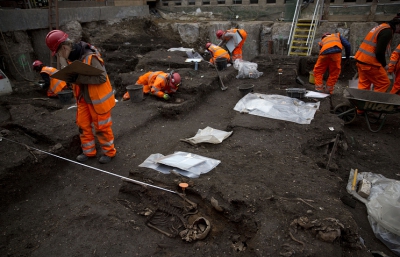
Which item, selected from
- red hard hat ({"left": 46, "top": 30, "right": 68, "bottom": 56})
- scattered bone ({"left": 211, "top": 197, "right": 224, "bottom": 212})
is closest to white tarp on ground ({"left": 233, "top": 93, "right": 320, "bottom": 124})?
scattered bone ({"left": 211, "top": 197, "right": 224, "bottom": 212})

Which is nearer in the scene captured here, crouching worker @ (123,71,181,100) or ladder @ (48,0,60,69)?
crouching worker @ (123,71,181,100)

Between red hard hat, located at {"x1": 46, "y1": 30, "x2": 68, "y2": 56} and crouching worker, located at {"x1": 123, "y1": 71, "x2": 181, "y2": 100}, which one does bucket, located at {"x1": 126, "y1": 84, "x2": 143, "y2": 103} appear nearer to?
crouching worker, located at {"x1": 123, "y1": 71, "x2": 181, "y2": 100}

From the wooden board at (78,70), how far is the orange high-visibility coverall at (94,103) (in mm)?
97

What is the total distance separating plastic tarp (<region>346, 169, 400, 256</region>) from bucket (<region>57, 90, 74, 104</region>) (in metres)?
7.31

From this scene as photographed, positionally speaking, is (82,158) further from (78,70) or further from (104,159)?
(78,70)

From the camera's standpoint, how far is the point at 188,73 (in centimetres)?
763

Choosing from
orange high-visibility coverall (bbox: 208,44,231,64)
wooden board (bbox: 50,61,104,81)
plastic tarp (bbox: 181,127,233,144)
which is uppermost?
wooden board (bbox: 50,61,104,81)

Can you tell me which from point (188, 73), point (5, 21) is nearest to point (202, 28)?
point (188, 73)

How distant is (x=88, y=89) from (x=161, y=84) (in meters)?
2.77

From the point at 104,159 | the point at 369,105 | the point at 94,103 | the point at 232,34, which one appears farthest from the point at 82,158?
the point at 232,34

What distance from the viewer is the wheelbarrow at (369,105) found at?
16.2ft

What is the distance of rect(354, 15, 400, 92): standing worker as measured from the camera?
17.2 feet

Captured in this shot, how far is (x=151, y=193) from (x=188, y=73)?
16.6ft

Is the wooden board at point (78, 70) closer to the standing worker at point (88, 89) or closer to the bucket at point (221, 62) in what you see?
the standing worker at point (88, 89)
